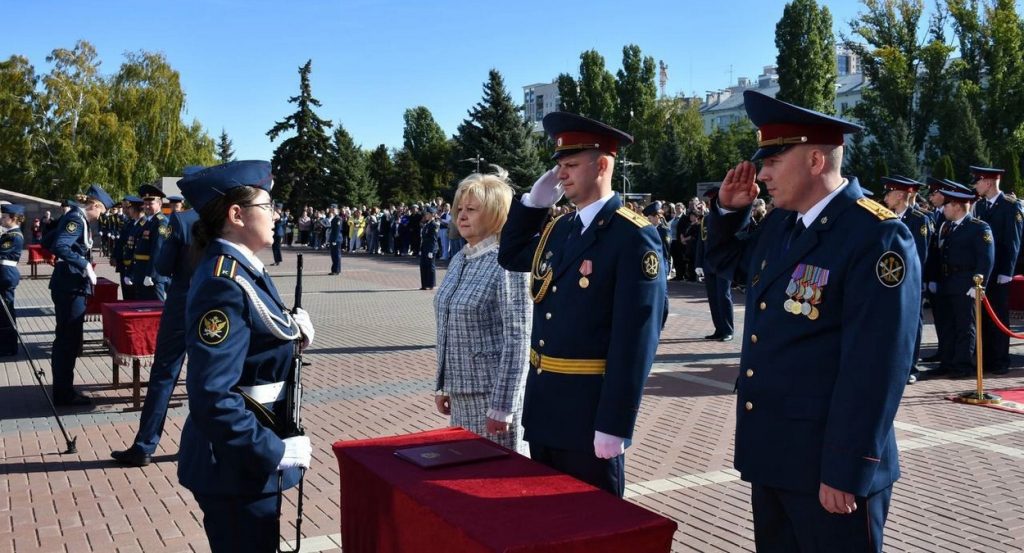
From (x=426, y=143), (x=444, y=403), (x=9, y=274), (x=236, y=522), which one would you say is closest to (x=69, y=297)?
(x=9, y=274)

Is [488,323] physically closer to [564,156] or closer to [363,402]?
[564,156]

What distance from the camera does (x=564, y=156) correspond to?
11.5 feet

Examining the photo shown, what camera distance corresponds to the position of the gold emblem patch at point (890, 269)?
2.54 metres

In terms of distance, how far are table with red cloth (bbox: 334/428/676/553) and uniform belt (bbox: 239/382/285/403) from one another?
→ 33 centimetres

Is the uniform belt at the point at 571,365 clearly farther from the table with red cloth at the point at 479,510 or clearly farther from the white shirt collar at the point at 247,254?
the white shirt collar at the point at 247,254

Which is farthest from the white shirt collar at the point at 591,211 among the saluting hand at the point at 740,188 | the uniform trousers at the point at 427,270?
the uniform trousers at the point at 427,270

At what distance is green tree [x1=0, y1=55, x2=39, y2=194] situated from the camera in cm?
4762

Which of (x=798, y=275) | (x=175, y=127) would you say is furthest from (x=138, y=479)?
(x=175, y=127)

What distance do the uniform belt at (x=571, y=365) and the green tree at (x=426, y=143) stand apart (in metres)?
91.9

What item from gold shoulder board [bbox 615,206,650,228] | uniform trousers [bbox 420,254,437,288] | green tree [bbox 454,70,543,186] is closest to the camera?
gold shoulder board [bbox 615,206,650,228]

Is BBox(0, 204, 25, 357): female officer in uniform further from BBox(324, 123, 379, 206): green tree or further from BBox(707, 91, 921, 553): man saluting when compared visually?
BBox(324, 123, 379, 206): green tree

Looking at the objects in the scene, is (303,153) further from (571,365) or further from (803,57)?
(571,365)

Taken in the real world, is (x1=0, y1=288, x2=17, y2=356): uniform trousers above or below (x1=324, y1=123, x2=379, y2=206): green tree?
below

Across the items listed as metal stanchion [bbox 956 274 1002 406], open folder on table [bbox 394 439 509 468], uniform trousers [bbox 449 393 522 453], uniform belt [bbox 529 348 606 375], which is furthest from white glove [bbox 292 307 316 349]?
metal stanchion [bbox 956 274 1002 406]
